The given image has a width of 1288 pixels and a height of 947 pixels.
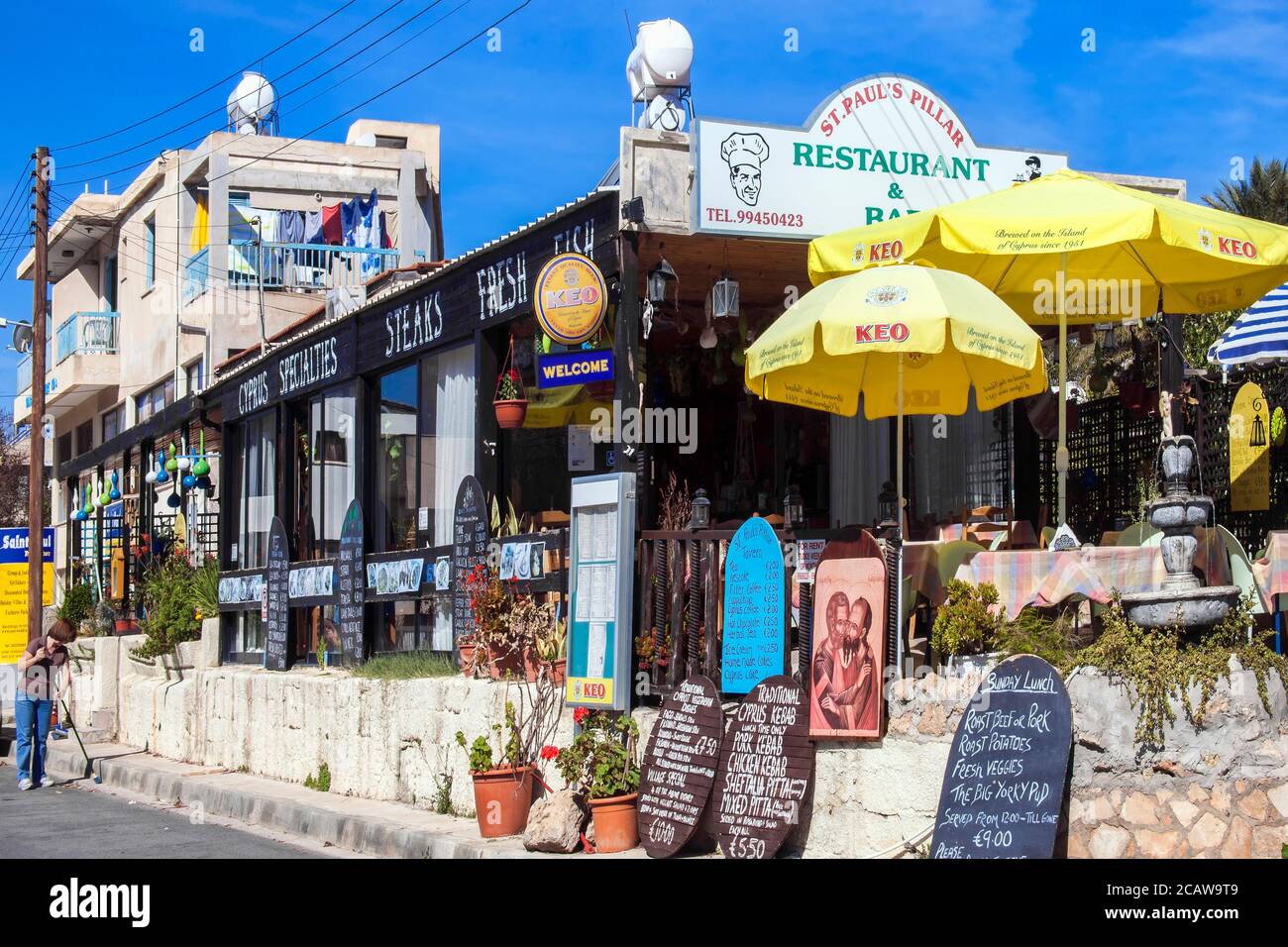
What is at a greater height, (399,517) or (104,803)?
(399,517)

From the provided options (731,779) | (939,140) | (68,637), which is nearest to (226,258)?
(68,637)

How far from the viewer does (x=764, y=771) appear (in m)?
8.60

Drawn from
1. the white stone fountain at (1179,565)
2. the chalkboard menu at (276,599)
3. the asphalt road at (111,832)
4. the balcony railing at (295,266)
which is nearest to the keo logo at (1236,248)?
the white stone fountain at (1179,565)

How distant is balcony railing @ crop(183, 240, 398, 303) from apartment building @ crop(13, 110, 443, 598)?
27 millimetres

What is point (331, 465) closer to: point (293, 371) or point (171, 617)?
point (293, 371)

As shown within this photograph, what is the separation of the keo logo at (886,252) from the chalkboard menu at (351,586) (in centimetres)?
712

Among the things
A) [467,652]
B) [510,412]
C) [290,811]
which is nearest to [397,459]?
[510,412]

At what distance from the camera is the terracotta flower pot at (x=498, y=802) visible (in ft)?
33.9

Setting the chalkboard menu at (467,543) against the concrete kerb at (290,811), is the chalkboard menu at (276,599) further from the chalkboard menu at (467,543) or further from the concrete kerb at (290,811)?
the chalkboard menu at (467,543)

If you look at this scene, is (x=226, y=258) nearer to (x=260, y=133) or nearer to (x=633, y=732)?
(x=260, y=133)

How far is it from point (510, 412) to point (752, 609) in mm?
3898

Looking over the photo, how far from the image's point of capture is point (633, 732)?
976 cm

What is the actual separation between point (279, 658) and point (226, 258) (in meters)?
12.9
